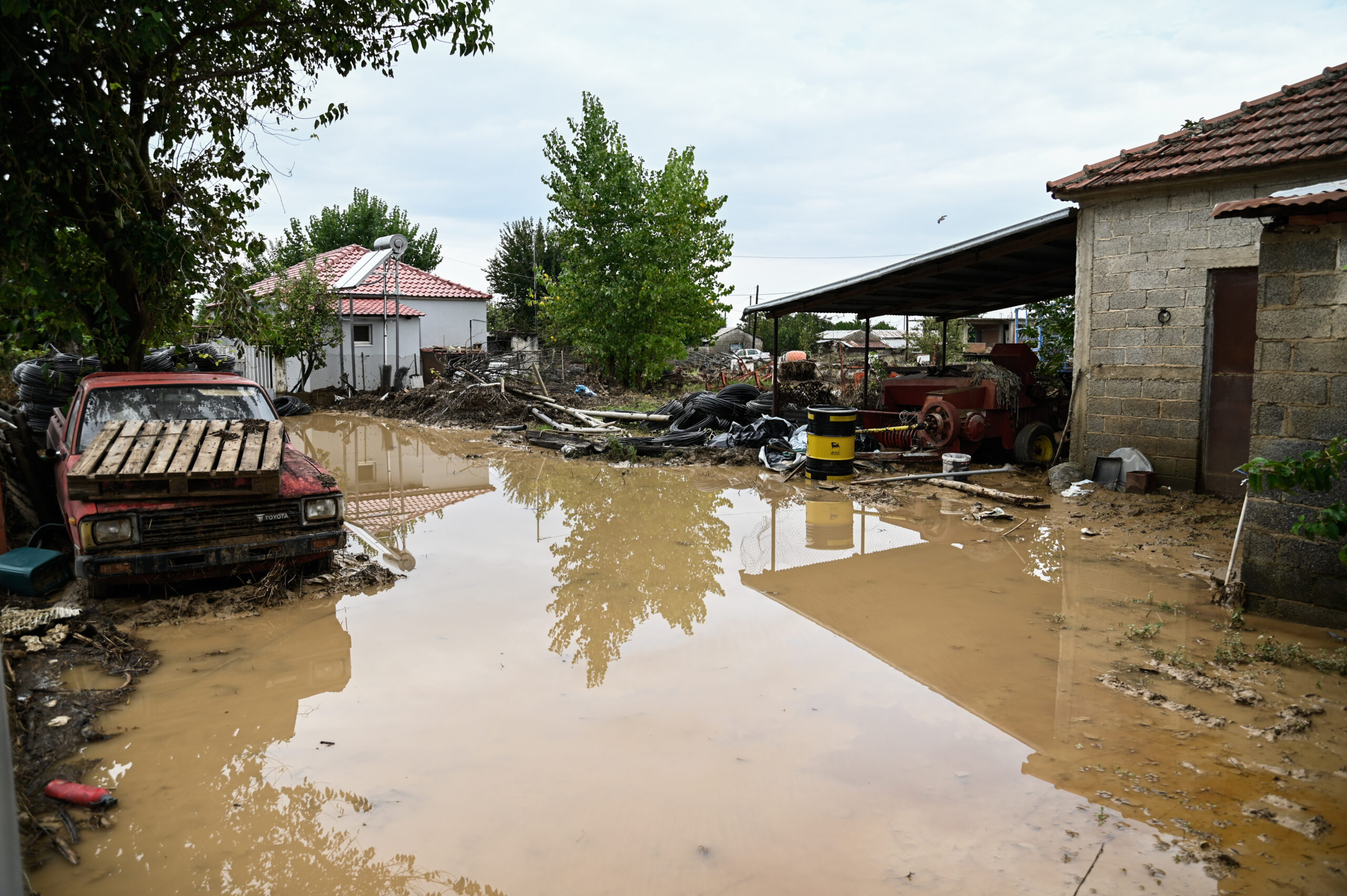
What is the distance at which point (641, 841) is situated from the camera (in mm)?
3510

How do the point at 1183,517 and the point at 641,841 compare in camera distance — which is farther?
the point at 1183,517

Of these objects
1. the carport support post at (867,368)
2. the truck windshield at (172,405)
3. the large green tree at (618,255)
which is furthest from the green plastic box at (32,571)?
the large green tree at (618,255)

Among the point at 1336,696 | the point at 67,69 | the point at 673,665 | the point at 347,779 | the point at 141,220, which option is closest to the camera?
the point at 347,779

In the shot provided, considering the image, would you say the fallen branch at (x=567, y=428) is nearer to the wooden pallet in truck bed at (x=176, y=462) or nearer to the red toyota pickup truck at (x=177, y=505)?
the red toyota pickup truck at (x=177, y=505)

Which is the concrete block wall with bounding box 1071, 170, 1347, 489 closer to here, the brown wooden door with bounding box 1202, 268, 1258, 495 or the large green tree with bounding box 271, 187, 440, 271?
the brown wooden door with bounding box 1202, 268, 1258, 495

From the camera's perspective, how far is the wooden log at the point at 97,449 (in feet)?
19.6

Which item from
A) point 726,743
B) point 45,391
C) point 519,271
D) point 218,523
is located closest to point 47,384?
point 45,391

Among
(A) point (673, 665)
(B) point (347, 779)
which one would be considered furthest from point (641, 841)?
(A) point (673, 665)

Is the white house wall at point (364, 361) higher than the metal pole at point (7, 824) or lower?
higher

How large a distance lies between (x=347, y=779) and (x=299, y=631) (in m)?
2.39

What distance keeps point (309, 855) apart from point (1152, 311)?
446 inches

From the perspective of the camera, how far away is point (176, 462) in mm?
6297

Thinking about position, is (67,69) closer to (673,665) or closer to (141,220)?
(141,220)

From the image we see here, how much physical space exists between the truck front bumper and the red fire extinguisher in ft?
8.33
